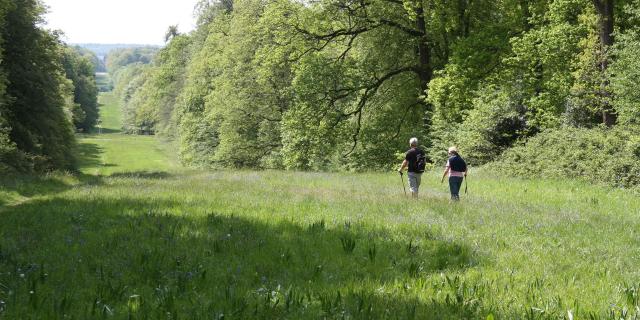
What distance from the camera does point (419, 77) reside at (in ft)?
117

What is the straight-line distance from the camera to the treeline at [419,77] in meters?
25.6

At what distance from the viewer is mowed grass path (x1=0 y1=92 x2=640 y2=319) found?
16.9ft

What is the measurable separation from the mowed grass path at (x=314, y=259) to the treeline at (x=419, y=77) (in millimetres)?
11864

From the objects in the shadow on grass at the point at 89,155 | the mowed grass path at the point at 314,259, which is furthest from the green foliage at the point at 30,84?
the shadow on grass at the point at 89,155

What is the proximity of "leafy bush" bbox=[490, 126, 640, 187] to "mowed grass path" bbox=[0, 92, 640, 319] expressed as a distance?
159 inches

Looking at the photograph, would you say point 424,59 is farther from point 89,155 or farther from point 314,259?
point 89,155

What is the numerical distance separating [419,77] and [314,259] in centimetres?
2983

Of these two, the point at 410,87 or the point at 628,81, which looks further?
the point at 410,87

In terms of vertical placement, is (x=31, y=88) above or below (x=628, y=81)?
above

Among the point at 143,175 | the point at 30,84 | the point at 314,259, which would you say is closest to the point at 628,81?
the point at 314,259

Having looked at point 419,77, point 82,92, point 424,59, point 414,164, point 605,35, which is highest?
point 82,92

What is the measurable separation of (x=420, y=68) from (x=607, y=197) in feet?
62.2

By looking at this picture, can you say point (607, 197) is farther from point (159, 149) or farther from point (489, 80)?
point (159, 149)

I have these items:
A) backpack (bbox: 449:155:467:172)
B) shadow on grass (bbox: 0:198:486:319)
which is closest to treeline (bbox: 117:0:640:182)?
backpack (bbox: 449:155:467:172)
